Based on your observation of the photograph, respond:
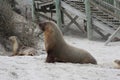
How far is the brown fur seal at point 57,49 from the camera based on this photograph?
907 centimetres

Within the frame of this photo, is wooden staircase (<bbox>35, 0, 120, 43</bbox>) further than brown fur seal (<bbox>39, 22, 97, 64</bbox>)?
Yes

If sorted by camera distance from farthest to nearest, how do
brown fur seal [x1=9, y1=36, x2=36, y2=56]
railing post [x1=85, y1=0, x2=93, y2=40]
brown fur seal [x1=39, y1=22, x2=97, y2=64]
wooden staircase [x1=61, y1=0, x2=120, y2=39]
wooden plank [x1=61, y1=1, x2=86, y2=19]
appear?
wooden plank [x1=61, y1=1, x2=86, y2=19], railing post [x1=85, y1=0, x2=93, y2=40], wooden staircase [x1=61, y1=0, x2=120, y2=39], brown fur seal [x1=9, y1=36, x2=36, y2=56], brown fur seal [x1=39, y1=22, x2=97, y2=64]

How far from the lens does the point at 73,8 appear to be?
20828 millimetres

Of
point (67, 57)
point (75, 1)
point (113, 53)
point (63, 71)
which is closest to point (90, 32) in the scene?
point (75, 1)

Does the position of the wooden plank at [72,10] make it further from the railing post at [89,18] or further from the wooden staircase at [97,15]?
the railing post at [89,18]

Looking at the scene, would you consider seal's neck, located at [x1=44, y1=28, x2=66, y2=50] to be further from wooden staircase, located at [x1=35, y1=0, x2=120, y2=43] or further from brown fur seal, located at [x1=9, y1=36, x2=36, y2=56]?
wooden staircase, located at [x1=35, y1=0, x2=120, y2=43]

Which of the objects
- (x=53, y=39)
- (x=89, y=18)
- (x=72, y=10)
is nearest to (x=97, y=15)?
(x=89, y=18)

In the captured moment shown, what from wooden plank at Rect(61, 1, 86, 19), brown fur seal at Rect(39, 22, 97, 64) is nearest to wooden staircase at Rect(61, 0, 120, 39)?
wooden plank at Rect(61, 1, 86, 19)

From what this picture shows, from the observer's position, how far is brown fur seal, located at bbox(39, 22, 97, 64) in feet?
29.8

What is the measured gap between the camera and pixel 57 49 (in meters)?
9.10

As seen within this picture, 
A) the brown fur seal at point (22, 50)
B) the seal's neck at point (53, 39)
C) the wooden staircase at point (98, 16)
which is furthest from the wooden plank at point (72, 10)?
the seal's neck at point (53, 39)

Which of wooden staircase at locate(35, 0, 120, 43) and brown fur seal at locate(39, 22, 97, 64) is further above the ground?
brown fur seal at locate(39, 22, 97, 64)

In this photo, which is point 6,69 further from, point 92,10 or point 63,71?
point 92,10

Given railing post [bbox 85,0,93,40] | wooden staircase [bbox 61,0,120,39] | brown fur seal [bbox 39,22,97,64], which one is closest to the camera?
brown fur seal [bbox 39,22,97,64]
